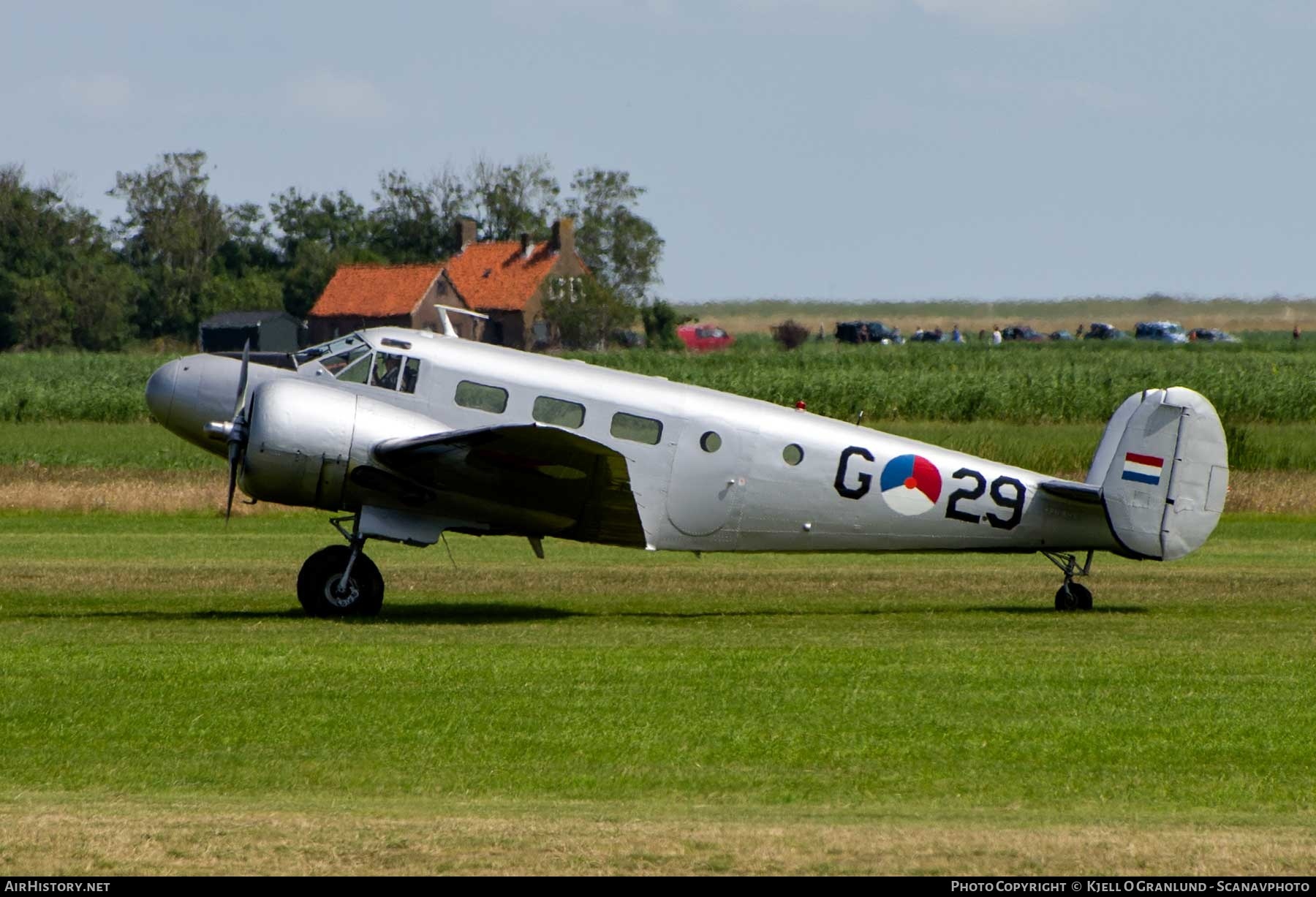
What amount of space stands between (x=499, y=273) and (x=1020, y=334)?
28.8 m

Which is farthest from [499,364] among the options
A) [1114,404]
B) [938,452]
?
[1114,404]

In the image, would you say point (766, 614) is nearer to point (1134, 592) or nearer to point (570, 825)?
point (1134, 592)

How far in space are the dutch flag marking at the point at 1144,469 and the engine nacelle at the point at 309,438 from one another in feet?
24.7

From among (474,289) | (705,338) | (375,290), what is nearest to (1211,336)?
(705,338)

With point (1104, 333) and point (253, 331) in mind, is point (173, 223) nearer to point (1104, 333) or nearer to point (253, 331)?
point (253, 331)

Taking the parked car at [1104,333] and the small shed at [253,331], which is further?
the small shed at [253,331]

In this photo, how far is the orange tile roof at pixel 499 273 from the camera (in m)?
88.9

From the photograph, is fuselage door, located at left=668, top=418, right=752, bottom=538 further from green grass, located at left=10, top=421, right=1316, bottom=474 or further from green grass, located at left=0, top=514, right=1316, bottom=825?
green grass, located at left=10, top=421, right=1316, bottom=474

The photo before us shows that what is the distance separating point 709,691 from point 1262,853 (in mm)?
5604

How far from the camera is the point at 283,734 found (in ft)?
36.8

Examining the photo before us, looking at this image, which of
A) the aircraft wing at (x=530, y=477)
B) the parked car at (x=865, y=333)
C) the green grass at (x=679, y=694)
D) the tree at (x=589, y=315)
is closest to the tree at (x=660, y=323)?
the tree at (x=589, y=315)

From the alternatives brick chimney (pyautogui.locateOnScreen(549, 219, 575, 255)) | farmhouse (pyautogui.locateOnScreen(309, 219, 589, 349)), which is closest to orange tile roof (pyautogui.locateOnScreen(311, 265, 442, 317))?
Answer: farmhouse (pyautogui.locateOnScreen(309, 219, 589, 349))

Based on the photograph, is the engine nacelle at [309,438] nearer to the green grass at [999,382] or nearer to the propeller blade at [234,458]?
the propeller blade at [234,458]

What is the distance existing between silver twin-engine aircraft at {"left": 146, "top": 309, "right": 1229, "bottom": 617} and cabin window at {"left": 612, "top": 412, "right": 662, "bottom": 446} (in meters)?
0.02
